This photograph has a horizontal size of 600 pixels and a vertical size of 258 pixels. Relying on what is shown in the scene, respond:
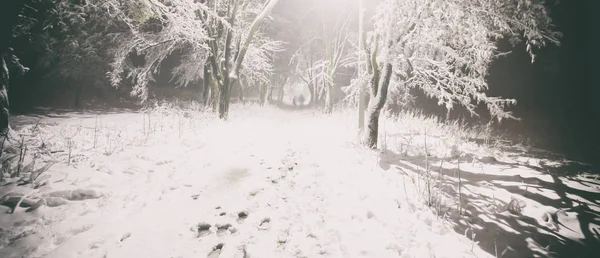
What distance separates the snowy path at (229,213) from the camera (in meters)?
2.71

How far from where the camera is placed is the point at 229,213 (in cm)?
354

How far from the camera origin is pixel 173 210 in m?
3.54

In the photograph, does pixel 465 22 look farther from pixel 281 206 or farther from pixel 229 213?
pixel 229 213

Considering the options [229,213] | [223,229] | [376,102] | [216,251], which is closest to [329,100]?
[376,102]

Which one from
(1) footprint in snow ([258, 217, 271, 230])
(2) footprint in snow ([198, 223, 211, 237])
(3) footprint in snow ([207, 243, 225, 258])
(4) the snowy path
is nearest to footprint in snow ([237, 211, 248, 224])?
(4) the snowy path

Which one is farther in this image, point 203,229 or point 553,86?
point 553,86

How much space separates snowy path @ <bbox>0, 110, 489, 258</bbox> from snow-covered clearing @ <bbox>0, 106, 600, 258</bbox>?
0.02 m

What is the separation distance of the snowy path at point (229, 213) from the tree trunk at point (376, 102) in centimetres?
115

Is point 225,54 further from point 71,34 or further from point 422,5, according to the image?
point 71,34

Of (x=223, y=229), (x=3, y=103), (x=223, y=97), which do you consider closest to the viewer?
(x=223, y=229)

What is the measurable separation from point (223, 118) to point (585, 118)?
17226 millimetres

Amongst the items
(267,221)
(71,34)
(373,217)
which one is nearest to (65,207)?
(267,221)

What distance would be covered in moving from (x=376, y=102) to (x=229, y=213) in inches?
184

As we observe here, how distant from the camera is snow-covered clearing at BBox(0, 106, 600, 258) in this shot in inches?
107
